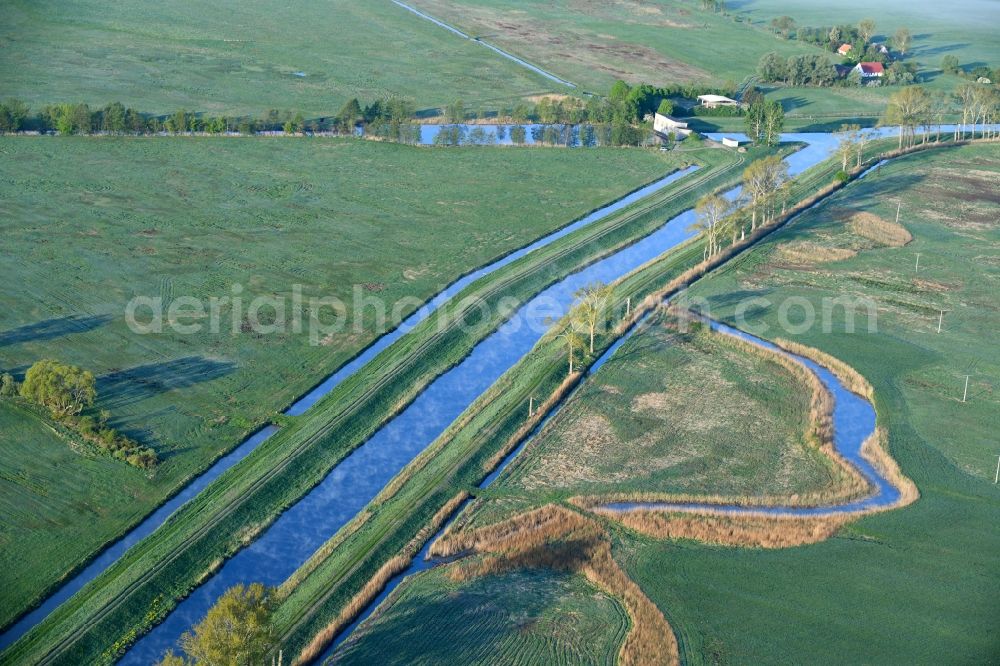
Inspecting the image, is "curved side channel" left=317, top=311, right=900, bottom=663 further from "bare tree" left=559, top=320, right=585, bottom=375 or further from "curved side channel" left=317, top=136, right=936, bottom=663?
"bare tree" left=559, top=320, right=585, bottom=375

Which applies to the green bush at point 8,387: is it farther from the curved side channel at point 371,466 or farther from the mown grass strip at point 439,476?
the mown grass strip at point 439,476

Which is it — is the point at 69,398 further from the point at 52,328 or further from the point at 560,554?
the point at 560,554

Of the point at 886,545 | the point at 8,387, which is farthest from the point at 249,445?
the point at 886,545

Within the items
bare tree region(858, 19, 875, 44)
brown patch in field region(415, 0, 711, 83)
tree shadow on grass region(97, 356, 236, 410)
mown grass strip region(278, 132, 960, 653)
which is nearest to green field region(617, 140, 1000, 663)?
mown grass strip region(278, 132, 960, 653)

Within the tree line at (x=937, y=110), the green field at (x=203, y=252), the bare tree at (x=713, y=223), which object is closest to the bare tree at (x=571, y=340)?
the green field at (x=203, y=252)

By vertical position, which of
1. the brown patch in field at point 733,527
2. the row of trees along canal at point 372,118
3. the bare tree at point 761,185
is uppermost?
the row of trees along canal at point 372,118

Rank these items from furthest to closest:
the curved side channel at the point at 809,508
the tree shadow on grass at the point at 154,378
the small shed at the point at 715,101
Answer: the small shed at the point at 715,101 < the tree shadow on grass at the point at 154,378 < the curved side channel at the point at 809,508
